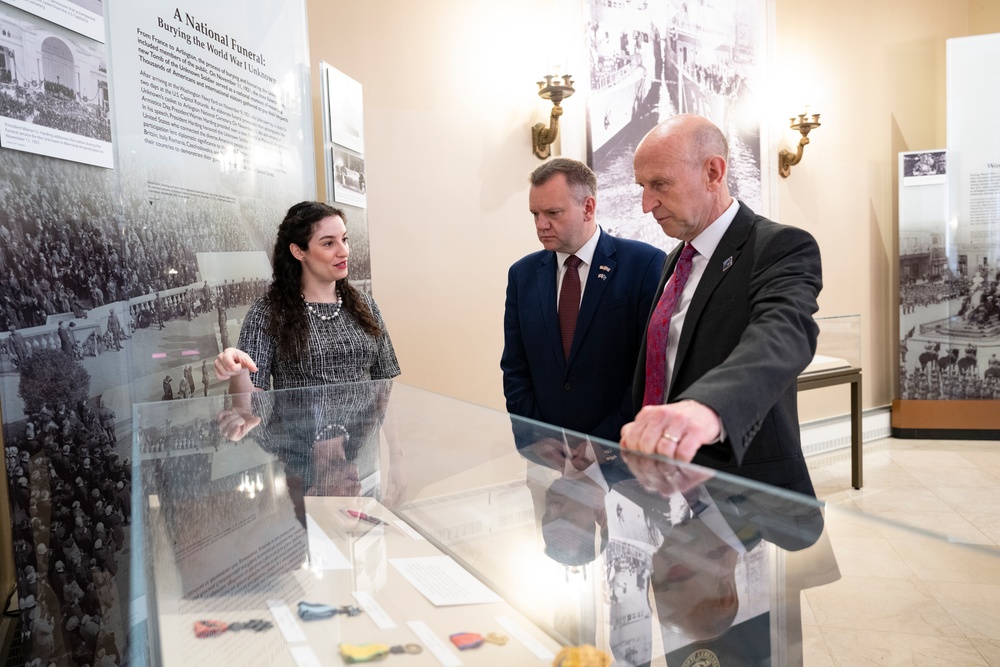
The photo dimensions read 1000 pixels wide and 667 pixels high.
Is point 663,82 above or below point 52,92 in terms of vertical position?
above

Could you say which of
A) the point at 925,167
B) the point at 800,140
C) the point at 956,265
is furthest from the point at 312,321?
the point at 956,265

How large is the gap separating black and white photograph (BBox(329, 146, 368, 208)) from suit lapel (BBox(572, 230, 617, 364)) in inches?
54.0

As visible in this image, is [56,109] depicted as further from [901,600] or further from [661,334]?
[901,600]

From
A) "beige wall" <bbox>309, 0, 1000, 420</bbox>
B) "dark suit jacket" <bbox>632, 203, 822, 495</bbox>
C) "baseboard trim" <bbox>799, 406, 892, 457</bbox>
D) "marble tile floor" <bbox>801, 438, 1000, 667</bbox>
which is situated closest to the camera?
"marble tile floor" <bbox>801, 438, 1000, 667</bbox>

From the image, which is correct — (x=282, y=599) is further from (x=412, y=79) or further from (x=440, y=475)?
(x=412, y=79)

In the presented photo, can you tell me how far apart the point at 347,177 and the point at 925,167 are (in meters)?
5.79

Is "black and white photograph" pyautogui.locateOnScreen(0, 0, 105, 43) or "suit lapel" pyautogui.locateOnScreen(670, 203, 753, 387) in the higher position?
"black and white photograph" pyautogui.locateOnScreen(0, 0, 105, 43)

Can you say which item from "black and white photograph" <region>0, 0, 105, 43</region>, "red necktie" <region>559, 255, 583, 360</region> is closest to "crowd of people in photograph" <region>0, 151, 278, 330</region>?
"black and white photograph" <region>0, 0, 105, 43</region>

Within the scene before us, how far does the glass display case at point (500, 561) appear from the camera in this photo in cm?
64

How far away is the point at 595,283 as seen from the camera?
2.68 m

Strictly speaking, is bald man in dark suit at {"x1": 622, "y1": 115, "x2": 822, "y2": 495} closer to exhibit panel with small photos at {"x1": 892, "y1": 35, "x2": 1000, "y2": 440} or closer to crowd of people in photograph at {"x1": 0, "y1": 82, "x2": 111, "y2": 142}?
crowd of people in photograph at {"x1": 0, "y1": 82, "x2": 111, "y2": 142}

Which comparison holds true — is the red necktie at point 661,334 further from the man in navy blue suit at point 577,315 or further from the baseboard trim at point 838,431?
the baseboard trim at point 838,431

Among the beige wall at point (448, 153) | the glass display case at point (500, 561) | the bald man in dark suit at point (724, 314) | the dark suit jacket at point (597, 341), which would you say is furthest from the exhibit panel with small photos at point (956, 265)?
the glass display case at point (500, 561)

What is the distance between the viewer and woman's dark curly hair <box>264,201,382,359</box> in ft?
9.00
